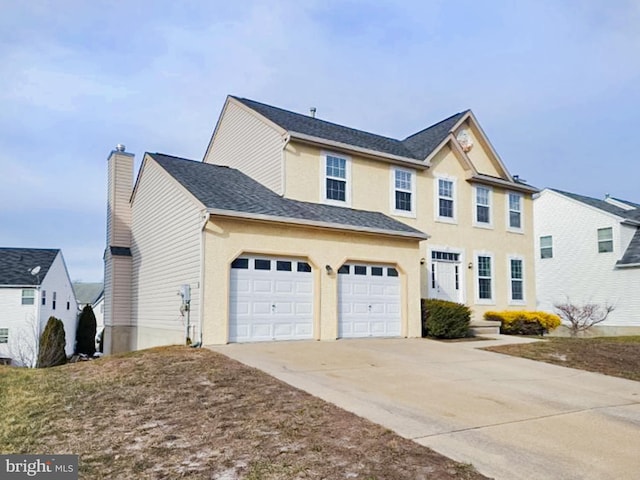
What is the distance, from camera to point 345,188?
17.3 metres

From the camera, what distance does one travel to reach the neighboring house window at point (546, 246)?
28062 mm

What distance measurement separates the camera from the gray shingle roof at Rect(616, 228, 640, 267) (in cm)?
2396

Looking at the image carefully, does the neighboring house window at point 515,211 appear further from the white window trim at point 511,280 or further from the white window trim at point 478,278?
the white window trim at point 478,278

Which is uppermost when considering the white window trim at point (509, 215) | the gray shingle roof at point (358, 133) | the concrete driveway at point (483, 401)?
the gray shingle roof at point (358, 133)

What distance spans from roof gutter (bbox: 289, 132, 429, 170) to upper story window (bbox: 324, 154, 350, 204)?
1.53ft

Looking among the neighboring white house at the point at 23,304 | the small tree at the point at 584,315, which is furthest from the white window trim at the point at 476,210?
the neighboring white house at the point at 23,304

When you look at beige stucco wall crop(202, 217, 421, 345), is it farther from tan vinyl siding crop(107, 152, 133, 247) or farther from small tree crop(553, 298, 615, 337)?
small tree crop(553, 298, 615, 337)

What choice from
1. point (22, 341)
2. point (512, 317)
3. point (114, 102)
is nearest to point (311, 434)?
point (114, 102)

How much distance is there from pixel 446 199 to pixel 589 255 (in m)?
11.2

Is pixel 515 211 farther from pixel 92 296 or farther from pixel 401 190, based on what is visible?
pixel 92 296

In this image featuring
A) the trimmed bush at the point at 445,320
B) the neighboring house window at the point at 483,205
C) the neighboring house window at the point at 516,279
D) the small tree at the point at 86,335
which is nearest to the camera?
the trimmed bush at the point at 445,320

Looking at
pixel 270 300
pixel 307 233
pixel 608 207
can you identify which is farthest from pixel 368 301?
pixel 608 207

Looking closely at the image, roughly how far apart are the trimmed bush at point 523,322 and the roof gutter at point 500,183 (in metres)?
5.44

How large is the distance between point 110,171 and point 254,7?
1033 cm
